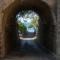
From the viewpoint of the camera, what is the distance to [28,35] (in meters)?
36.8

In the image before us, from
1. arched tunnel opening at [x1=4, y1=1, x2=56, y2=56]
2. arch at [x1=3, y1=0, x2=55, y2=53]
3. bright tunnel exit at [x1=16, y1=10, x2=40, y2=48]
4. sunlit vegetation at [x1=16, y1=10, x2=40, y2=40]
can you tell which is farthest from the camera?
sunlit vegetation at [x1=16, y1=10, x2=40, y2=40]

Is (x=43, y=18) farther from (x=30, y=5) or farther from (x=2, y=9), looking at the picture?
(x=2, y=9)

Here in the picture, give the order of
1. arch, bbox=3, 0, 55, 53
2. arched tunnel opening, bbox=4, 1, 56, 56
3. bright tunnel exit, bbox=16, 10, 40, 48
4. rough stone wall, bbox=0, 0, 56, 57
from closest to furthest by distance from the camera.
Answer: rough stone wall, bbox=0, 0, 56, 57
arch, bbox=3, 0, 55, 53
arched tunnel opening, bbox=4, 1, 56, 56
bright tunnel exit, bbox=16, 10, 40, 48

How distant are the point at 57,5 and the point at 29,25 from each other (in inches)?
1192

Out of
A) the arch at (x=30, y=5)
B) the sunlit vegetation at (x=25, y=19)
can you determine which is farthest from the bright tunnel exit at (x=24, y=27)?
the arch at (x=30, y=5)

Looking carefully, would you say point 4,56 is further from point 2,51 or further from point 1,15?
point 1,15

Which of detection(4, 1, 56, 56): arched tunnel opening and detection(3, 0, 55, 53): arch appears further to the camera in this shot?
detection(4, 1, 56, 56): arched tunnel opening

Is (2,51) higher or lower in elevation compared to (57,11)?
lower

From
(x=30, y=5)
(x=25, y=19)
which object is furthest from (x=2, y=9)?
(x=25, y=19)

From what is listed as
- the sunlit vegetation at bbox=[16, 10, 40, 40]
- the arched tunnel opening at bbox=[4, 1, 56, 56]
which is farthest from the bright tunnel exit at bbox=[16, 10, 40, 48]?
the arched tunnel opening at bbox=[4, 1, 56, 56]

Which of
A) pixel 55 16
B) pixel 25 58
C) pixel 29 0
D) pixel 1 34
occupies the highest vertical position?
pixel 29 0

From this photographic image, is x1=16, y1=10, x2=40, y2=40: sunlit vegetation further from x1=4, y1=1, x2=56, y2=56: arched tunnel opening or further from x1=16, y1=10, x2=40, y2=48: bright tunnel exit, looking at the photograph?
x1=4, y1=1, x2=56, y2=56: arched tunnel opening

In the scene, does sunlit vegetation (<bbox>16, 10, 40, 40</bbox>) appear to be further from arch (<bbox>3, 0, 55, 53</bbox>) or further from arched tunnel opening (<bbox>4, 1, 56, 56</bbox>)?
arch (<bbox>3, 0, 55, 53</bbox>)

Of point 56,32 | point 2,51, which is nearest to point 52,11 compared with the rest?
point 56,32
